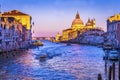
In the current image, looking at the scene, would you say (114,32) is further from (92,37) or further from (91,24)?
(91,24)

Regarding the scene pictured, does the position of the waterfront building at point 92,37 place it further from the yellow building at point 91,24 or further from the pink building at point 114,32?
the pink building at point 114,32

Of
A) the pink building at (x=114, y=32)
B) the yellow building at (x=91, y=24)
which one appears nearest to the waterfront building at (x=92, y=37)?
the yellow building at (x=91, y=24)

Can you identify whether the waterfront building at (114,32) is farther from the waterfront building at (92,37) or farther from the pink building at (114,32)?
the waterfront building at (92,37)

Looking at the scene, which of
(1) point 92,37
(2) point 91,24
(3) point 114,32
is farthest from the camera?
(2) point 91,24

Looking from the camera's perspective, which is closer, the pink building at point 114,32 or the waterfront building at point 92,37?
the pink building at point 114,32

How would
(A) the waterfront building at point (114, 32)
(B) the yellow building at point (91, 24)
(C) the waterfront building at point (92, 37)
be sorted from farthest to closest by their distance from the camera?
1. (B) the yellow building at point (91, 24)
2. (C) the waterfront building at point (92, 37)
3. (A) the waterfront building at point (114, 32)

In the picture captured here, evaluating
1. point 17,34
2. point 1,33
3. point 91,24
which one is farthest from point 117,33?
point 91,24

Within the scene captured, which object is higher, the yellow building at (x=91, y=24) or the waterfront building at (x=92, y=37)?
the yellow building at (x=91, y=24)

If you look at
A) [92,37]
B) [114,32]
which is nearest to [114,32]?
[114,32]

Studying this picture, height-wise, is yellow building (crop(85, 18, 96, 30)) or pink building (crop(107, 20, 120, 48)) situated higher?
yellow building (crop(85, 18, 96, 30))

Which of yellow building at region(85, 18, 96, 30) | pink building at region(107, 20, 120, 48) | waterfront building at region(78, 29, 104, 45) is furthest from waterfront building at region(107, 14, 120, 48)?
yellow building at region(85, 18, 96, 30)

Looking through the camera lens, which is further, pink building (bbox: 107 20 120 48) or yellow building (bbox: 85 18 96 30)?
yellow building (bbox: 85 18 96 30)

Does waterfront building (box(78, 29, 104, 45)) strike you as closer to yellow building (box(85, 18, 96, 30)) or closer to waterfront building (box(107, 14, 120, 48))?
yellow building (box(85, 18, 96, 30))

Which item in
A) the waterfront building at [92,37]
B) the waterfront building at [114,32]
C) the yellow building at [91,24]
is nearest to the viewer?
the waterfront building at [114,32]
